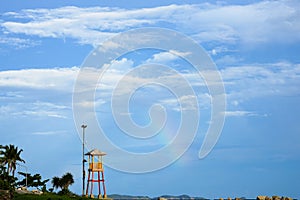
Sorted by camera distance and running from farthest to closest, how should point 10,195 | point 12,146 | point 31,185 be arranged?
1. point 12,146
2. point 31,185
3. point 10,195

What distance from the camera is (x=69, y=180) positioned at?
9356 cm

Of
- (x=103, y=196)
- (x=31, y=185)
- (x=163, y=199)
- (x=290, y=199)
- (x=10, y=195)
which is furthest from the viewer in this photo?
(x=31, y=185)

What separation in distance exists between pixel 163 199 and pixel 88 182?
13473mm

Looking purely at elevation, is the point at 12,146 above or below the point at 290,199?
above

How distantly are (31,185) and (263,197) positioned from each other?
42808 millimetres

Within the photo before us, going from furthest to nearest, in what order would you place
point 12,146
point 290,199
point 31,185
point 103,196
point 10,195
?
point 12,146 < point 31,185 < point 103,196 < point 290,199 < point 10,195

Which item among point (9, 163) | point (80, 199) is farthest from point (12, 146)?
point (80, 199)

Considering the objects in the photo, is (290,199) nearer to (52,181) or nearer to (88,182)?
(88,182)

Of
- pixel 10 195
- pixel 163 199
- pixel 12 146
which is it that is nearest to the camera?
pixel 10 195

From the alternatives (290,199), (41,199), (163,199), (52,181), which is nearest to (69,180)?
(52,181)

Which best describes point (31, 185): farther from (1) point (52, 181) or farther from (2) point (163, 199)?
(2) point (163, 199)

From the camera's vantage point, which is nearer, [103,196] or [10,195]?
[10,195]

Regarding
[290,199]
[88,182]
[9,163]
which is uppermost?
[9,163]

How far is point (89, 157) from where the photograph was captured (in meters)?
78.8
